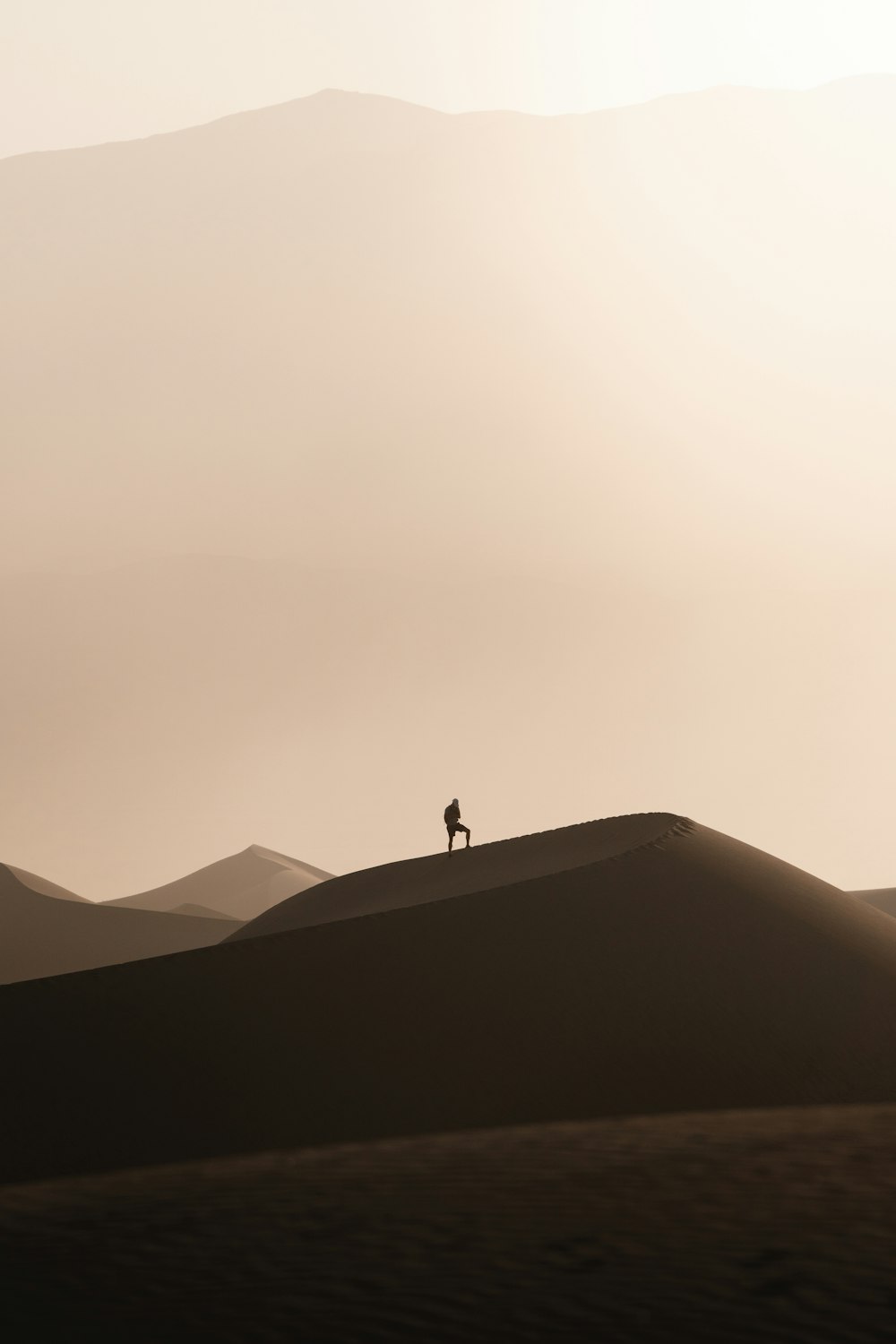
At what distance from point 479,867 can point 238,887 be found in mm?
39787

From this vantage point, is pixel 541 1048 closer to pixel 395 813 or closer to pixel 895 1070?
pixel 895 1070

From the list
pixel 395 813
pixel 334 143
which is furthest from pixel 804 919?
pixel 334 143

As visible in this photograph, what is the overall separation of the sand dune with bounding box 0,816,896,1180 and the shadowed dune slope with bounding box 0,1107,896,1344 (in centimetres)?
188

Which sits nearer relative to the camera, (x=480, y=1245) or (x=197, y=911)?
(x=480, y=1245)

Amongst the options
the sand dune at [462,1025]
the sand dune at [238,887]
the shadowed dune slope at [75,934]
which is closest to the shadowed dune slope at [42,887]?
the shadowed dune slope at [75,934]

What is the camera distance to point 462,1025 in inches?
513

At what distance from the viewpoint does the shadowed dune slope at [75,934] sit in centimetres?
3750

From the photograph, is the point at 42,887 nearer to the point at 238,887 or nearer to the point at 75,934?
the point at 75,934

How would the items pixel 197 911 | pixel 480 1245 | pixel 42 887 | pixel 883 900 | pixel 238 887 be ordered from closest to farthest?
pixel 480 1245, pixel 883 900, pixel 42 887, pixel 197 911, pixel 238 887

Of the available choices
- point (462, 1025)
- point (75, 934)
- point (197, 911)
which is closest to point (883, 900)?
point (197, 911)

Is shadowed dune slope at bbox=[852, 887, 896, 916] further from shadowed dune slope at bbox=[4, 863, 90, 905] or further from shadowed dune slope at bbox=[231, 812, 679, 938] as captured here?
shadowed dune slope at bbox=[4, 863, 90, 905]

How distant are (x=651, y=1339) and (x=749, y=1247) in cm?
123

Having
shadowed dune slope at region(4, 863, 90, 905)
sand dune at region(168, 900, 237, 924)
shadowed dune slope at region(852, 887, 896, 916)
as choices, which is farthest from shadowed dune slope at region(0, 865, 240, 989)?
shadowed dune slope at region(852, 887, 896, 916)

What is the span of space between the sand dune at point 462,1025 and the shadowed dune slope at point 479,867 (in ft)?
8.78
